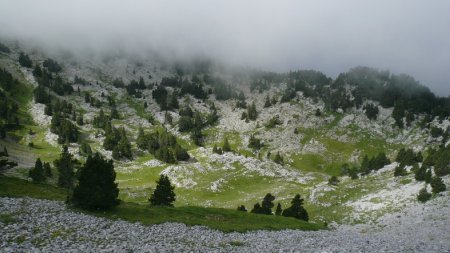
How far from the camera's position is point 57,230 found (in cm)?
3369

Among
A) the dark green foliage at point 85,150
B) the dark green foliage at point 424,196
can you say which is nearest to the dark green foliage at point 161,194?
the dark green foliage at point 424,196

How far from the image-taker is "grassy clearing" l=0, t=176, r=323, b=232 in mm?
48188

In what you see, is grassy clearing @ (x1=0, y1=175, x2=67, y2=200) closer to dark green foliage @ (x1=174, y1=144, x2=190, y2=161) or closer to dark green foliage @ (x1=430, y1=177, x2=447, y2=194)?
dark green foliage @ (x1=430, y1=177, x2=447, y2=194)

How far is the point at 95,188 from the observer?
4603 cm

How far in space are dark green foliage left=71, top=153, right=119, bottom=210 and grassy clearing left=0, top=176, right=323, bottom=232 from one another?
146cm

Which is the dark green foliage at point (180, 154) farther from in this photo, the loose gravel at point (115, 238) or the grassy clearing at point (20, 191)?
the loose gravel at point (115, 238)

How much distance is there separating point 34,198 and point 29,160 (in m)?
106

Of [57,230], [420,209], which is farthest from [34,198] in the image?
Result: [420,209]

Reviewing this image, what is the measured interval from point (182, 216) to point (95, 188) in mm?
13426

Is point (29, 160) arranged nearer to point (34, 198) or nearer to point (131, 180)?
point (131, 180)

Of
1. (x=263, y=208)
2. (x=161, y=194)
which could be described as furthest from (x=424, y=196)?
(x=161, y=194)

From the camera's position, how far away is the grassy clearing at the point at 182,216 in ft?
158

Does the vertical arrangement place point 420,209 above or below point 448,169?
below

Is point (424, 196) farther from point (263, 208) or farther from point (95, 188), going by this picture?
point (95, 188)
